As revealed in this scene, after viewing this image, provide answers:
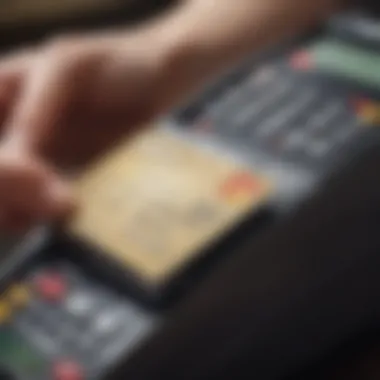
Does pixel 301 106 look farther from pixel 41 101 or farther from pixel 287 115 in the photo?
pixel 41 101

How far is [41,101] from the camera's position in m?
0.47

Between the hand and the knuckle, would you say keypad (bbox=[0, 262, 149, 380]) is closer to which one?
the hand

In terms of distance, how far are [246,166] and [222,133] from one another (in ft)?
0.12

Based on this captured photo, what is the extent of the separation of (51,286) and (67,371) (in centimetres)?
5

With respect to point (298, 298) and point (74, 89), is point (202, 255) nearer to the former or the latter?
point (298, 298)

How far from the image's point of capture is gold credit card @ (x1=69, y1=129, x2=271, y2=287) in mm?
331

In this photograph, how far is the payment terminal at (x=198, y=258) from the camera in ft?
1.03

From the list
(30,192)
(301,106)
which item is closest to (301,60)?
(301,106)

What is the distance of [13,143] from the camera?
436 mm

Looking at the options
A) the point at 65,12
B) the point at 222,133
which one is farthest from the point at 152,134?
the point at 65,12

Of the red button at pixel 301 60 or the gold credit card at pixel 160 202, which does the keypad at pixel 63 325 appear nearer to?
the gold credit card at pixel 160 202

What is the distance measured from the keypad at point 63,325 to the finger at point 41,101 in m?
0.11

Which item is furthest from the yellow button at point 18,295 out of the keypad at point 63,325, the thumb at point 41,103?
the thumb at point 41,103

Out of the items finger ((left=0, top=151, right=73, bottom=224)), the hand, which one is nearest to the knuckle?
the hand
